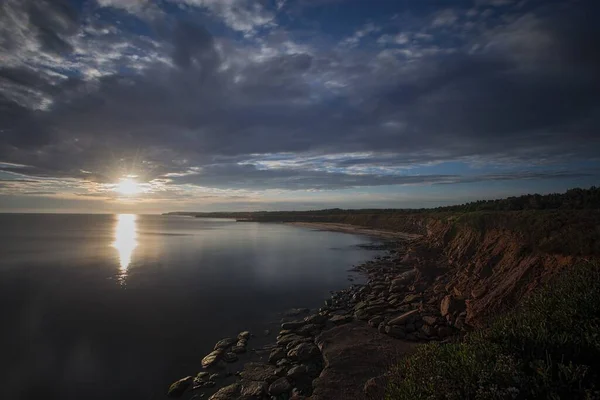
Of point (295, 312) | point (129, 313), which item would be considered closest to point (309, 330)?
point (295, 312)

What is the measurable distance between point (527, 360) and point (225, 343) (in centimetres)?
1282

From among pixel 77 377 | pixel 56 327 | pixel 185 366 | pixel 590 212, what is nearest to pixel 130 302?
pixel 56 327

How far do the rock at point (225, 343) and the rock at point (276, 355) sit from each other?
244 centimetres

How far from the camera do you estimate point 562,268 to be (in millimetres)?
13258

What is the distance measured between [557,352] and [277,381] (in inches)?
336

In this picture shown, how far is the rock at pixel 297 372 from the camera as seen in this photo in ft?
38.8

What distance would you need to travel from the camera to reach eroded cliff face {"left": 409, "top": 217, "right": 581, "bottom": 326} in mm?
14125

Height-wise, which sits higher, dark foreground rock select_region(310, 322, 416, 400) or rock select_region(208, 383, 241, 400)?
dark foreground rock select_region(310, 322, 416, 400)

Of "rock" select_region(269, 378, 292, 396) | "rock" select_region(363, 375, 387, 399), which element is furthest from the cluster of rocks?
"rock" select_region(363, 375, 387, 399)

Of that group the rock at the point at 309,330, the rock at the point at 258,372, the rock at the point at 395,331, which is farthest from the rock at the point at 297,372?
the rock at the point at 395,331

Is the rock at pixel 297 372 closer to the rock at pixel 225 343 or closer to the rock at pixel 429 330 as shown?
the rock at pixel 225 343

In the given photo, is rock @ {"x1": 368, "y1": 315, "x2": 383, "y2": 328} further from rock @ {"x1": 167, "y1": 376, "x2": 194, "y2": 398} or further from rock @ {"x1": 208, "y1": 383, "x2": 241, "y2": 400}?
rock @ {"x1": 167, "y1": 376, "x2": 194, "y2": 398}

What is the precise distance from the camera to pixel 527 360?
6285mm

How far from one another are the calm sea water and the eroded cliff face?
913 cm
